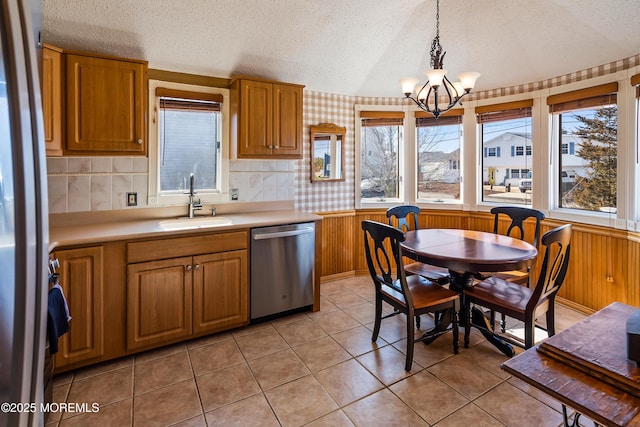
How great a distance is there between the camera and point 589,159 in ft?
10.8

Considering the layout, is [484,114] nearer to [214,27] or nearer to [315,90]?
[315,90]

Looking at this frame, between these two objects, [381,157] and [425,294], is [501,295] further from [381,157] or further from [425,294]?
[381,157]

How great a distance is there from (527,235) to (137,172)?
4.07 meters

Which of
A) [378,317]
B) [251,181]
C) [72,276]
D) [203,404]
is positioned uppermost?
[251,181]

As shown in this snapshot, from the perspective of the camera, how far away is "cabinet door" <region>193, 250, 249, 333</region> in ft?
8.79

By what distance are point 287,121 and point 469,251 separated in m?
2.09

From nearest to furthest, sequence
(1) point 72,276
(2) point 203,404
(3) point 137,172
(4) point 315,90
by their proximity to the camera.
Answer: (2) point 203,404 < (1) point 72,276 < (3) point 137,172 < (4) point 315,90

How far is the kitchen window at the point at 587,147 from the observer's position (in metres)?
3.10

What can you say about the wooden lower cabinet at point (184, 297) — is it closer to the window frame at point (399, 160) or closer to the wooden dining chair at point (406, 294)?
the wooden dining chair at point (406, 294)

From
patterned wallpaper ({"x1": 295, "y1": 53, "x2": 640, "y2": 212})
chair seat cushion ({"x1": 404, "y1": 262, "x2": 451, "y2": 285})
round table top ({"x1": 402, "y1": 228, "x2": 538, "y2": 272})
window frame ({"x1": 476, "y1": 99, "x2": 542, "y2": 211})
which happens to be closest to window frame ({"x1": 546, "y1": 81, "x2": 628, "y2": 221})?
window frame ({"x1": 476, "y1": 99, "x2": 542, "y2": 211})

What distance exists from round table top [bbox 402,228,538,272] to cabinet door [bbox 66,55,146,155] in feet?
7.77

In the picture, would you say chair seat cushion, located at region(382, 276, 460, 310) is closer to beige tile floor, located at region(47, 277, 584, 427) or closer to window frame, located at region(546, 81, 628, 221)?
beige tile floor, located at region(47, 277, 584, 427)

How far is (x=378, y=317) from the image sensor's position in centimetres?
269

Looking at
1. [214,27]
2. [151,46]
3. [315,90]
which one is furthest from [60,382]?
[315,90]
